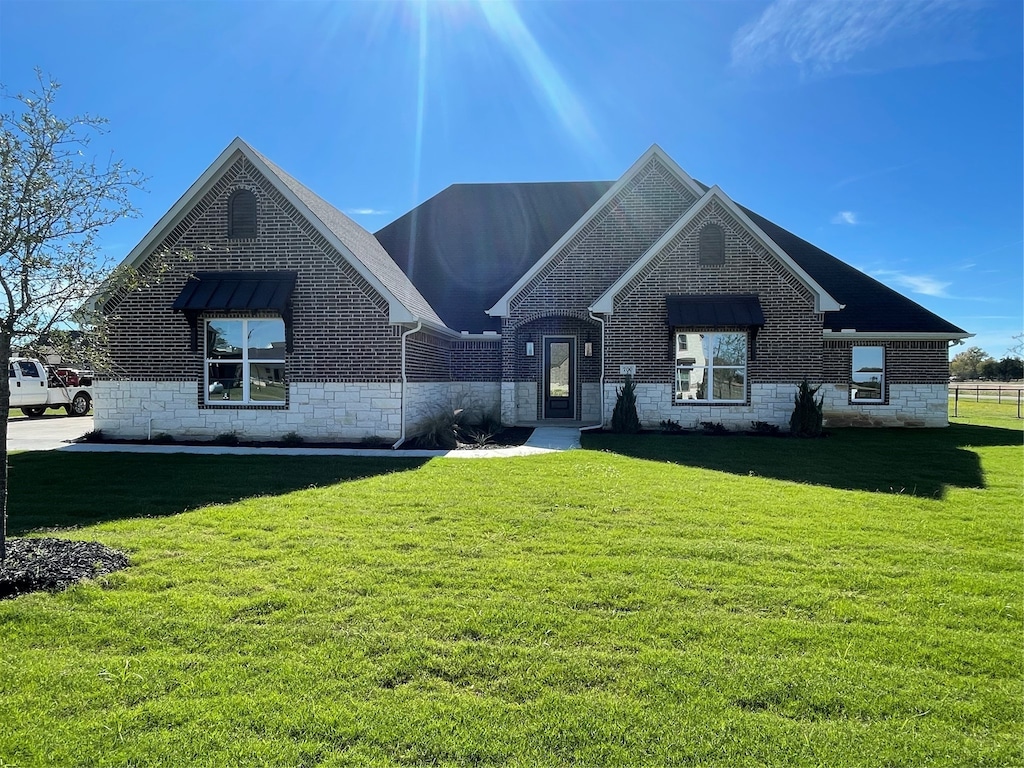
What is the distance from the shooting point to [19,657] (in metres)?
3.47

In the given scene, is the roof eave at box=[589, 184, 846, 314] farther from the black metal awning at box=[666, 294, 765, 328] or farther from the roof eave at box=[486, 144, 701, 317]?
the roof eave at box=[486, 144, 701, 317]

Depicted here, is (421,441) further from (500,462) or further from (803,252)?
(803,252)

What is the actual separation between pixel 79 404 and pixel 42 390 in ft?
4.51

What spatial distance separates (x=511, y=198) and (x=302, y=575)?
20.3 meters

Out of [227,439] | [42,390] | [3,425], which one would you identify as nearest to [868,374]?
[227,439]

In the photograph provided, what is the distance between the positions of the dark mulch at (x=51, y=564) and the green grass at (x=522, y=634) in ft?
0.78

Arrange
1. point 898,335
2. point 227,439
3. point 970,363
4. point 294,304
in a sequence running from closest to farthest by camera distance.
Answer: point 227,439, point 294,304, point 898,335, point 970,363

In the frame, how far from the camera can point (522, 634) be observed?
376 centimetres

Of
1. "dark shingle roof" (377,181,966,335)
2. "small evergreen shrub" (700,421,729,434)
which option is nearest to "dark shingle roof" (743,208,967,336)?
"dark shingle roof" (377,181,966,335)

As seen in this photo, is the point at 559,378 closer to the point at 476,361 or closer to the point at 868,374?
the point at 476,361

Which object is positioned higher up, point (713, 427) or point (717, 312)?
point (717, 312)

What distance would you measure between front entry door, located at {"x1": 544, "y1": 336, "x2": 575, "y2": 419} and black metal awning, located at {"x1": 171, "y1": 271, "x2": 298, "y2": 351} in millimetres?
7686

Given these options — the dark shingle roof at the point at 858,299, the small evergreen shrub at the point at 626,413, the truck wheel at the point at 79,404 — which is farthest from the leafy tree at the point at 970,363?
the truck wheel at the point at 79,404

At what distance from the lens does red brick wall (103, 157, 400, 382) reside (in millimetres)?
12828
